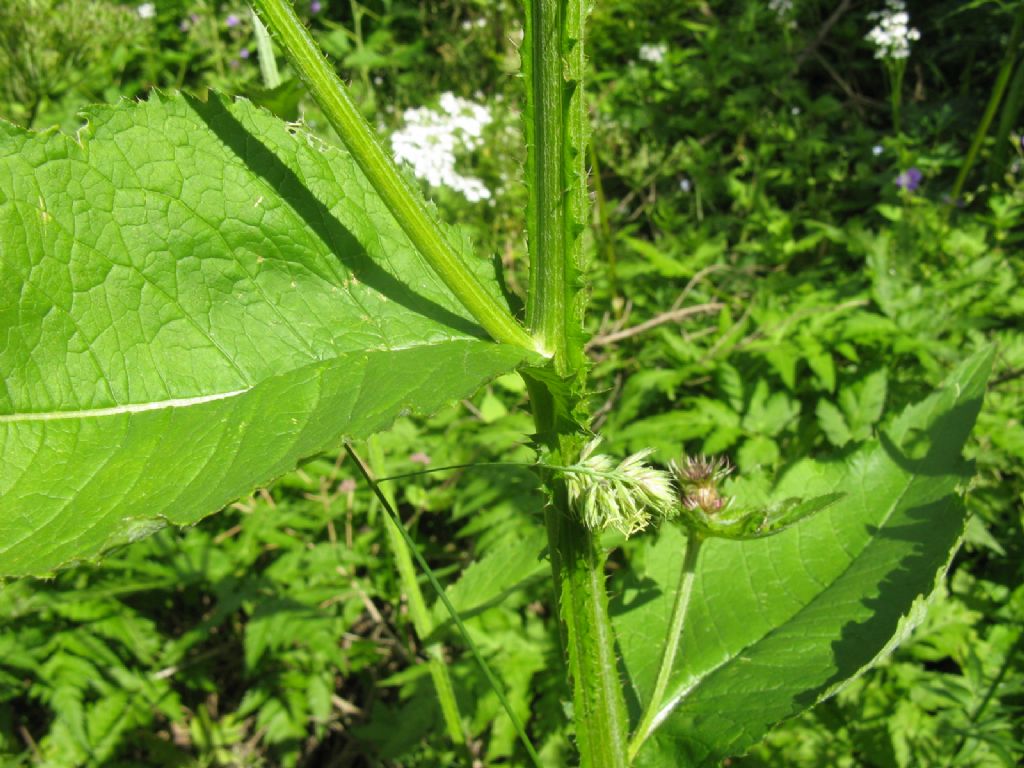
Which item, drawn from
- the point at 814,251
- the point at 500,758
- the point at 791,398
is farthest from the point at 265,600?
the point at 814,251

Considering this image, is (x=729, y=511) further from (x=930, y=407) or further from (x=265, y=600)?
(x=265, y=600)

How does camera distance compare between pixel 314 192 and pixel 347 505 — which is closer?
pixel 314 192

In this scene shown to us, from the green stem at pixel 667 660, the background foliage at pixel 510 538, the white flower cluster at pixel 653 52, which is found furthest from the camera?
the white flower cluster at pixel 653 52

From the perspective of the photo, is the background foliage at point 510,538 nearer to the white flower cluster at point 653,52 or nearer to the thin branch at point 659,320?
the thin branch at point 659,320

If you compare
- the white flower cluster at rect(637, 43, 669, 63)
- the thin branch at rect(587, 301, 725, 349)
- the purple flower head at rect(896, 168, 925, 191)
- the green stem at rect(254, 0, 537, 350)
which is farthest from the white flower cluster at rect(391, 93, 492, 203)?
the green stem at rect(254, 0, 537, 350)

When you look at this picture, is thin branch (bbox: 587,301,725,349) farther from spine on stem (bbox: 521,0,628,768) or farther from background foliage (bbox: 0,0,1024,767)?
spine on stem (bbox: 521,0,628,768)

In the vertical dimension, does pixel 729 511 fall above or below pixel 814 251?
below

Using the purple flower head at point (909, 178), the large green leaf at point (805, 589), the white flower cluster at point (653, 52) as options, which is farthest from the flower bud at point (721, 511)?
the white flower cluster at point (653, 52)
